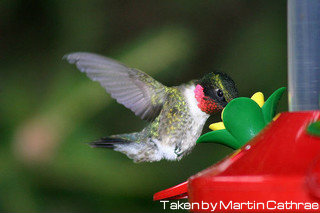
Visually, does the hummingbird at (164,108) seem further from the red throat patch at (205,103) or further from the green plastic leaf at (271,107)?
the green plastic leaf at (271,107)

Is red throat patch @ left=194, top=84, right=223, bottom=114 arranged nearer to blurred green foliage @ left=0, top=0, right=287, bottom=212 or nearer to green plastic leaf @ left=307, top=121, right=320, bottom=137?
blurred green foliage @ left=0, top=0, right=287, bottom=212

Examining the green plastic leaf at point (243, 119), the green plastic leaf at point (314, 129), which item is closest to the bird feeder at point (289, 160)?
the green plastic leaf at point (314, 129)

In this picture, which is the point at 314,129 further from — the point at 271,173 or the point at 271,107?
the point at 271,107

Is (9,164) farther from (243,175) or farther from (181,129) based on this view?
(243,175)

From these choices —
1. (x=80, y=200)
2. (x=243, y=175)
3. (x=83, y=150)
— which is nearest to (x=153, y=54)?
(x=83, y=150)

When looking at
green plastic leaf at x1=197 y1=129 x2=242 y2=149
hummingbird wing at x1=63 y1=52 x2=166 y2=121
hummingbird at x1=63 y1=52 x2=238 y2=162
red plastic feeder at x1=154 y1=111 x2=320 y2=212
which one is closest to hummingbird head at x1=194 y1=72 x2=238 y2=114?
hummingbird at x1=63 y1=52 x2=238 y2=162

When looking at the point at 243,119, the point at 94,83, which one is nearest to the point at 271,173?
the point at 243,119

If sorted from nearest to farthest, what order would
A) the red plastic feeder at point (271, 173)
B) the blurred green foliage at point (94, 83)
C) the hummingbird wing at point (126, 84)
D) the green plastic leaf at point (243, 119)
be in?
the red plastic feeder at point (271, 173) → the green plastic leaf at point (243, 119) → the hummingbird wing at point (126, 84) → the blurred green foliage at point (94, 83)
